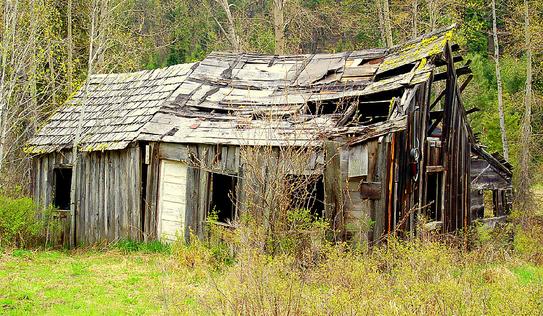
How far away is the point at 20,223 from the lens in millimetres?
14531

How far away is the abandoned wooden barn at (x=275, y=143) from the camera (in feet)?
38.6

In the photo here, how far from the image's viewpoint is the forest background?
15.0 m

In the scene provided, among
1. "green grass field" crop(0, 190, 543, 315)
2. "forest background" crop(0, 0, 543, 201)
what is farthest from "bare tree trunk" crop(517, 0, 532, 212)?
"green grass field" crop(0, 190, 543, 315)

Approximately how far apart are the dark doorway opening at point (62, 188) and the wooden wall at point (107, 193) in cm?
45

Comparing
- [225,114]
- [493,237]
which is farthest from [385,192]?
[493,237]

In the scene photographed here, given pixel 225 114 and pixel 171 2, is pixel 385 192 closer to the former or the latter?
pixel 225 114

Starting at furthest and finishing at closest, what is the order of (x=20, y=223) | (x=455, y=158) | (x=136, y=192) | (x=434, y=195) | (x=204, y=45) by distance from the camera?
(x=204, y=45) → (x=136, y=192) → (x=455, y=158) → (x=20, y=223) → (x=434, y=195)

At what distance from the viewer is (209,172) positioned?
1395cm

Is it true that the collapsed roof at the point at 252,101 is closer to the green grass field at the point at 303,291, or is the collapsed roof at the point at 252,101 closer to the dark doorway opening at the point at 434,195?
the dark doorway opening at the point at 434,195

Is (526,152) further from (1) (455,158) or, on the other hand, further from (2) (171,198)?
(2) (171,198)

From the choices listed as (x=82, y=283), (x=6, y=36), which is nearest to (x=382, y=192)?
(x=82, y=283)

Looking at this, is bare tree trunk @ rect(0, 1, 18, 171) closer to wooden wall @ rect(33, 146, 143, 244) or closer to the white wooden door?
wooden wall @ rect(33, 146, 143, 244)

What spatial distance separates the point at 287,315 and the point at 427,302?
134 cm

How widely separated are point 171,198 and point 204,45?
2774 cm
